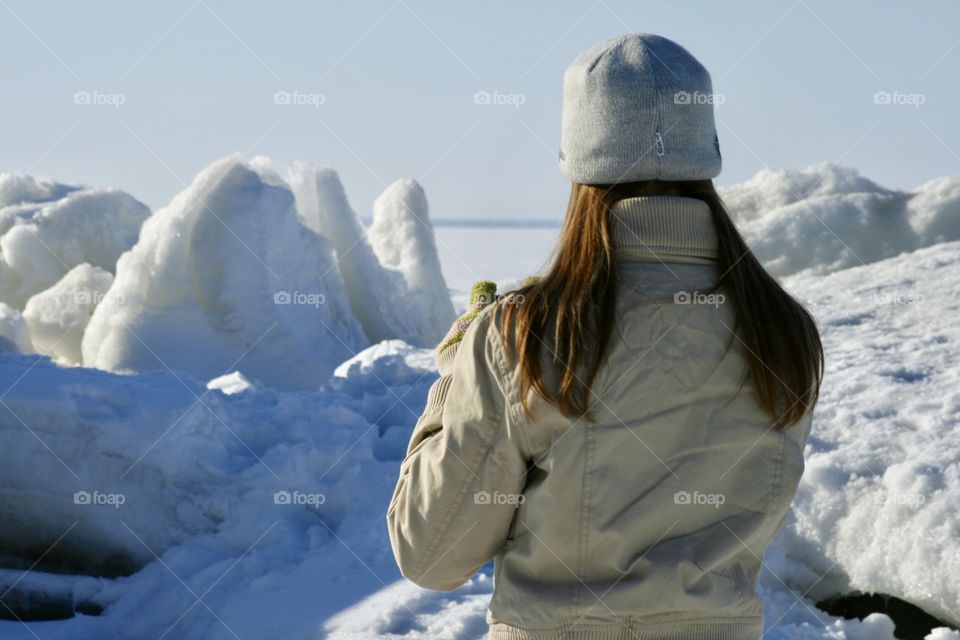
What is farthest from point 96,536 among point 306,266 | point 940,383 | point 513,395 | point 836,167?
point 836,167

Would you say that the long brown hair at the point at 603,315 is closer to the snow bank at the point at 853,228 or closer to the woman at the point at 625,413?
the woman at the point at 625,413

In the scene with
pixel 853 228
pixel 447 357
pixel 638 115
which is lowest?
pixel 853 228

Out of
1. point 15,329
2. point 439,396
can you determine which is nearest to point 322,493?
point 439,396

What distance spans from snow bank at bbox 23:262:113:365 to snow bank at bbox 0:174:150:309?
0.91m

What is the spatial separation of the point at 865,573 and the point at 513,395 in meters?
3.20

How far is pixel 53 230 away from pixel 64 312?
5.36 ft

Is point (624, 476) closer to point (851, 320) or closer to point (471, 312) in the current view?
point (471, 312)

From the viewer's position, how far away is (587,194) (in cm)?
176

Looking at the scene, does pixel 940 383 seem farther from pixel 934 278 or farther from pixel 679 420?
pixel 679 420

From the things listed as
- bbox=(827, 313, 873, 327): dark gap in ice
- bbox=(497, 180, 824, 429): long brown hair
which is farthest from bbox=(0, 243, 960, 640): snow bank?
bbox=(497, 180, 824, 429): long brown hair

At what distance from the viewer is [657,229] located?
5.55 feet

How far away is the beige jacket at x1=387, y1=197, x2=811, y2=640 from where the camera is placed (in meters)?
1.63

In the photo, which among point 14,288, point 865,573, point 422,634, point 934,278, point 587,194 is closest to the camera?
point 587,194

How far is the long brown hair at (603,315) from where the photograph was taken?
1.61 metres
